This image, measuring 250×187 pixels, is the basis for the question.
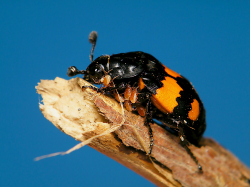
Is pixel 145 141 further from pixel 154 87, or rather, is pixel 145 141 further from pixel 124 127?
pixel 154 87

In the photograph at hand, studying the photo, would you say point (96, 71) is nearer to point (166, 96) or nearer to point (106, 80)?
point (106, 80)

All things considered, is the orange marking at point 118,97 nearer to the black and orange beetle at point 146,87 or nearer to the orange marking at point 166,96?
the black and orange beetle at point 146,87

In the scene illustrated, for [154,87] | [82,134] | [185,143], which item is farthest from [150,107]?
[82,134]

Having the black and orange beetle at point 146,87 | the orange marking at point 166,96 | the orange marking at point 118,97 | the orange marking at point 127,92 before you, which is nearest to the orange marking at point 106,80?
the black and orange beetle at point 146,87

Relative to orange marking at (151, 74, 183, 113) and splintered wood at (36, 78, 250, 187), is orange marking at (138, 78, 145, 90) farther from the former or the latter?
splintered wood at (36, 78, 250, 187)

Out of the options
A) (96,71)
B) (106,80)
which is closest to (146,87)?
(106,80)
